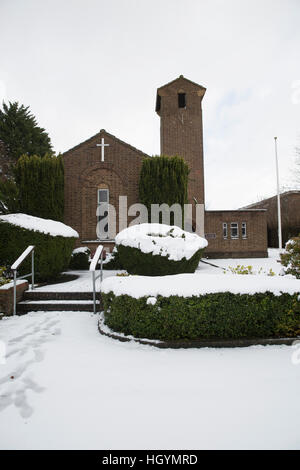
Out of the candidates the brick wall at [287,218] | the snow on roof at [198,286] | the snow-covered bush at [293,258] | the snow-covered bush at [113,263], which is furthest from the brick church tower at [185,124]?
the snow on roof at [198,286]

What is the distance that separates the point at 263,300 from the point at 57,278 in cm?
710

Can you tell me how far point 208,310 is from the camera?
405 cm

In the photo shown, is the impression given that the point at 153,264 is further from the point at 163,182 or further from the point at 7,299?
the point at 163,182

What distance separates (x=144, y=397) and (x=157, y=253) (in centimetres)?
535

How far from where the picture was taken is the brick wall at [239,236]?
62.1 feet

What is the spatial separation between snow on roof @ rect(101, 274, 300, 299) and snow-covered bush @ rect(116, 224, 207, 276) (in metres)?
3.18

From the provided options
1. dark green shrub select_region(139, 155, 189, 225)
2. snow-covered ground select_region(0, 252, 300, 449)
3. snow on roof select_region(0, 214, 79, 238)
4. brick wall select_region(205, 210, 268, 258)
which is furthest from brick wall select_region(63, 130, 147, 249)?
snow-covered ground select_region(0, 252, 300, 449)

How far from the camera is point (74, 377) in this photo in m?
3.07

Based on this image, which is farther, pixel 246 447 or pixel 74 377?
pixel 74 377

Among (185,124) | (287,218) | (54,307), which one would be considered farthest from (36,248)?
(287,218)

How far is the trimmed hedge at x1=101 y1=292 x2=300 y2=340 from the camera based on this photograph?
4.04 metres

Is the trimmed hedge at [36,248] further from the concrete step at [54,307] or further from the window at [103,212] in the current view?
the window at [103,212]
